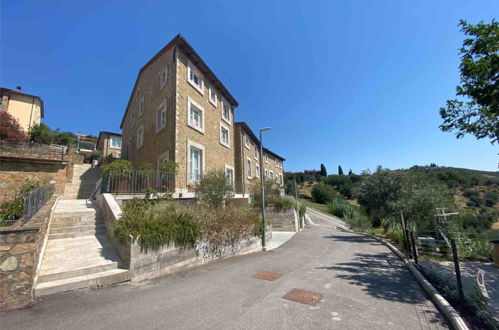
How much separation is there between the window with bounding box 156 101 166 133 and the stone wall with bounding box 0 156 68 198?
20.0ft

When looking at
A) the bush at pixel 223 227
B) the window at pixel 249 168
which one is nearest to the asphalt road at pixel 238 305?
the bush at pixel 223 227

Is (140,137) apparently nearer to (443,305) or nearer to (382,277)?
(382,277)

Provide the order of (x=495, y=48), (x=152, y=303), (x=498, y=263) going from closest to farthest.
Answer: (x=152, y=303) < (x=495, y=48) < (x=498, y=263)

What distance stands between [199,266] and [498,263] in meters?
10.6

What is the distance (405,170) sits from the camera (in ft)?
52.1

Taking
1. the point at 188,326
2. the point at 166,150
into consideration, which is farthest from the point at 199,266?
the point at 166,150

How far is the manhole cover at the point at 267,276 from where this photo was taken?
571cm

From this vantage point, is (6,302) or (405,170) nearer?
(6,302)

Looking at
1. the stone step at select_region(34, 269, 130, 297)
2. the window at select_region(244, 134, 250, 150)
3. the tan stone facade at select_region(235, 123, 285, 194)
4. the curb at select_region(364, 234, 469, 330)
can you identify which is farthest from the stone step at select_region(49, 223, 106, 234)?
the window at select_region(244, 134, 250, 150)

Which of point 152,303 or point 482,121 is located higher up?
point 482,121

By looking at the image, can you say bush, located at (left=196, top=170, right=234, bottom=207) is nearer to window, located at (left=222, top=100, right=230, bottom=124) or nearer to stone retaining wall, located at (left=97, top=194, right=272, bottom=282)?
stone retaining wall, located at (left=97, top=194, right=272, bottom=282)

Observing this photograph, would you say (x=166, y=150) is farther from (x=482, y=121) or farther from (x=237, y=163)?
(x=482, y=121)

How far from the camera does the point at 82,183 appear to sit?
51.3 ft

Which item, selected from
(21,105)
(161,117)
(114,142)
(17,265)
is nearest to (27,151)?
(161,117)
